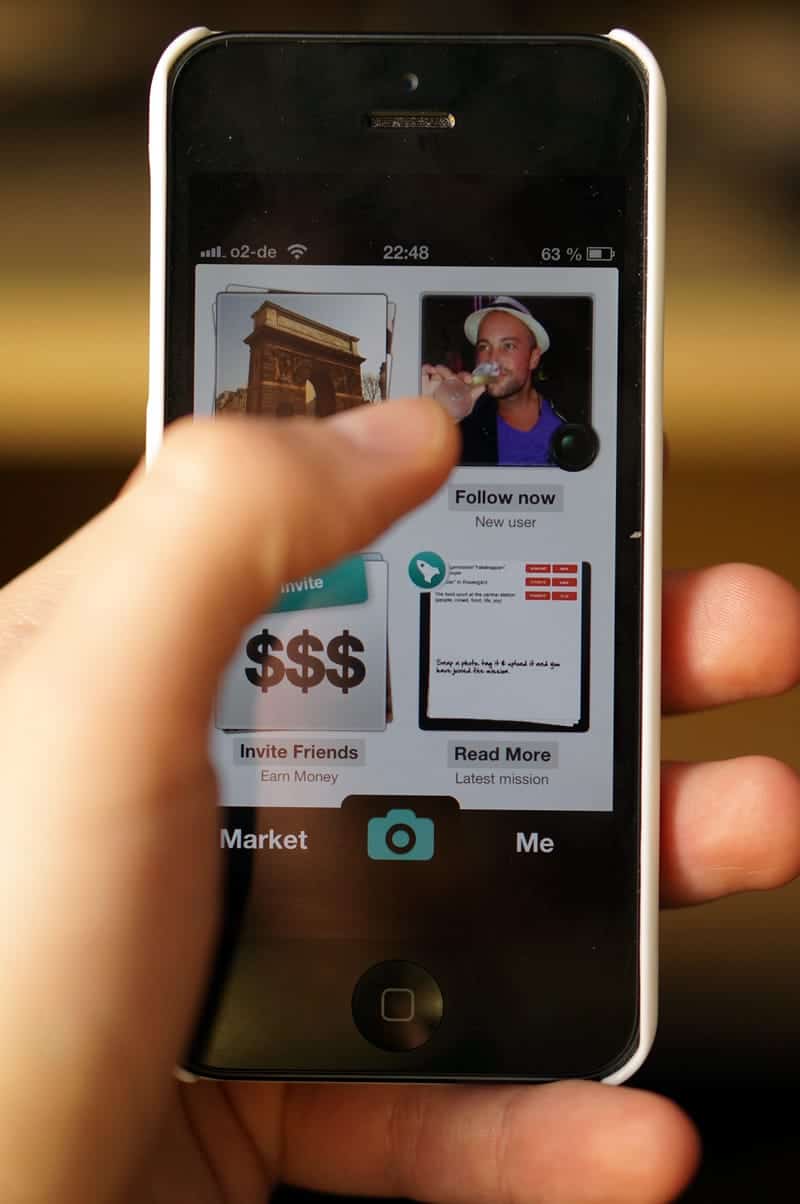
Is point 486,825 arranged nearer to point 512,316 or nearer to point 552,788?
point 552,788

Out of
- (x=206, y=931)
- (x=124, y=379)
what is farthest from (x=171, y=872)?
(x=124, y=379)

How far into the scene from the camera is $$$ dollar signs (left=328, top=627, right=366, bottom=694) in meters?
0.37

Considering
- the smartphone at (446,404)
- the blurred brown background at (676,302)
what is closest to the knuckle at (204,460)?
the smartphone at (446,404)

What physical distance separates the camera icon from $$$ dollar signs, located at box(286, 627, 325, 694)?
Answer: 5cm

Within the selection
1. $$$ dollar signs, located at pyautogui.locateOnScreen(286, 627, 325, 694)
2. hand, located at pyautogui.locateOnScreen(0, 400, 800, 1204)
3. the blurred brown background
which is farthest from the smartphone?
the blurred brown background

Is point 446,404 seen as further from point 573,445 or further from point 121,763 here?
point 121,763

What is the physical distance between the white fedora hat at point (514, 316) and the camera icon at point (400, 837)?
152 mm

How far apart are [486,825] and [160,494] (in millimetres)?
182

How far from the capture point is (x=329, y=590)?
37 centimetres

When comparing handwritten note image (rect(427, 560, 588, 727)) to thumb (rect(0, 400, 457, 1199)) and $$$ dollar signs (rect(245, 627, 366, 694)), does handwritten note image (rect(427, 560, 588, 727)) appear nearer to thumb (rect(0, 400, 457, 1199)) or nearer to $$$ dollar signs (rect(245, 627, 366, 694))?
$$$ dollar signs (rect(245, 627, 366, 694))

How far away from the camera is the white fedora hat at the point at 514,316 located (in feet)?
1.21

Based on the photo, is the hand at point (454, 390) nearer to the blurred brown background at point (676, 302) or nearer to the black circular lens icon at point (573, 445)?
the black circular lens icon at point (573, 445)

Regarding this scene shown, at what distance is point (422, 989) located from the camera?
1.17 feet

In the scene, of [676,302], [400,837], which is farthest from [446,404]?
[676,302]
